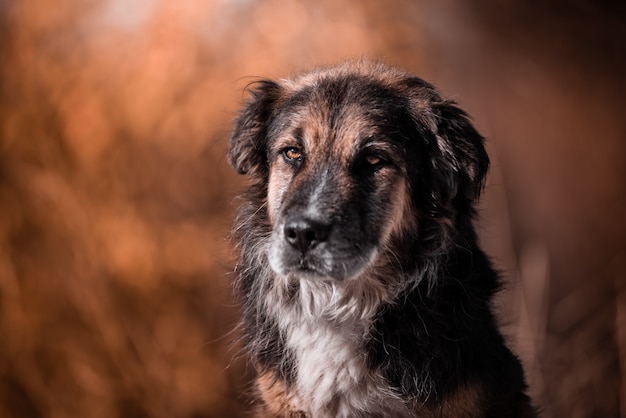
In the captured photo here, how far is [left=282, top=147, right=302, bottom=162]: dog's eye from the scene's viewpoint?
11.4 feet

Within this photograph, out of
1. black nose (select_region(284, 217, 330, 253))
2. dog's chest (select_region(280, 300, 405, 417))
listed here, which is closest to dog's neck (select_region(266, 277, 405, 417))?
dog's chest (select_region(280, 300, 405, 417))

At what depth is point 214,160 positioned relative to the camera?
18.9 feet

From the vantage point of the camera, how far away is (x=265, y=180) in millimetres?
3711

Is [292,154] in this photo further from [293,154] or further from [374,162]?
[374,162]

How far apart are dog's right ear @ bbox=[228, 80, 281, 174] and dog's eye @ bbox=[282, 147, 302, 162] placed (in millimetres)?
234

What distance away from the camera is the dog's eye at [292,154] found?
347 centimetres

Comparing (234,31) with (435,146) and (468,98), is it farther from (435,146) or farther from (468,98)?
(435,146)

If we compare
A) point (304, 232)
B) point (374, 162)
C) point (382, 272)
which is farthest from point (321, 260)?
point (374, 162)

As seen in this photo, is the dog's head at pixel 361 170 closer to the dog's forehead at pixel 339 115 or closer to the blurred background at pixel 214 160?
the dog's forehead at pixel 339 115

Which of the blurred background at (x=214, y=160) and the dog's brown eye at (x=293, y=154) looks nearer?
the dog's brown eye at (x=293, y=154)

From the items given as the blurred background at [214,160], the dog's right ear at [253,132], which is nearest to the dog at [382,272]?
the dog's right ear at [253,132]

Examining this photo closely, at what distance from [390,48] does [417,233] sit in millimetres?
2576

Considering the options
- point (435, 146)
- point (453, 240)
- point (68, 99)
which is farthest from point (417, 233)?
point (68, 99)

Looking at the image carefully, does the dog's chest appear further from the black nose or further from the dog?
the black nose
